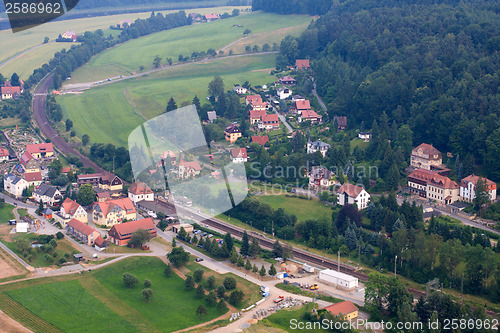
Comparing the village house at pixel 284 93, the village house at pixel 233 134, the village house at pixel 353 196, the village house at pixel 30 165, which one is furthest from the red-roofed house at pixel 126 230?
the village house at pixel 284 93

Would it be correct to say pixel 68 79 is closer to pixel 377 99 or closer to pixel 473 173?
pixel 377 99

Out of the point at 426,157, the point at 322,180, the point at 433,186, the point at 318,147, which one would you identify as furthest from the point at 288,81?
the point at 433,186

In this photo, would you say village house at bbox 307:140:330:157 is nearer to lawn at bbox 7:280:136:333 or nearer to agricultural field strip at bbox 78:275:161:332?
agricultural field strip at bbox 78:275:161:332

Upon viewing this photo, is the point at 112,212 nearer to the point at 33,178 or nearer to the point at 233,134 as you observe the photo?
the point at 33,178

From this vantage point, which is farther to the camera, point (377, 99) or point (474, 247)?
point (377, 99)

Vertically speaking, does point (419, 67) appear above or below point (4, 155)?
above

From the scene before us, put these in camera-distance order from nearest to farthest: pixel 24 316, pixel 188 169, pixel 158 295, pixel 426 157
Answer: pixel 24 316 → pixel 158 295 → pixel 426 157 → pixel 188 169

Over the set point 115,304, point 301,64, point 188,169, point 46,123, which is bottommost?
point 115,304

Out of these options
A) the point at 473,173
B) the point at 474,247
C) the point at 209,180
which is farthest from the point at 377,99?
the point at 474,247
